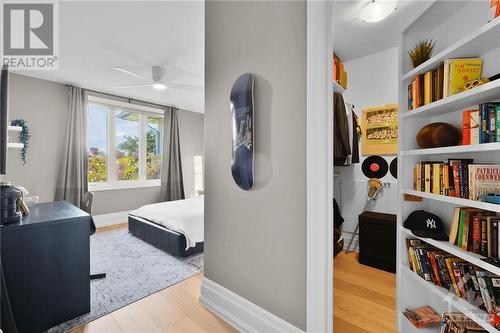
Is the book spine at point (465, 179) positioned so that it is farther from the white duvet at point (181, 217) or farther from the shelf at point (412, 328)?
the white duvet at point (181, 217)

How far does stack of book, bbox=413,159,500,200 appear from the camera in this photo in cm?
113

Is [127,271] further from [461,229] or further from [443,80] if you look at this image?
[443,80]

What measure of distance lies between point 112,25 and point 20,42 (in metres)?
1.16

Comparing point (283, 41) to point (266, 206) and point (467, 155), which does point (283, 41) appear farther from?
point (467, 155)

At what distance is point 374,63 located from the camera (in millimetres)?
2867

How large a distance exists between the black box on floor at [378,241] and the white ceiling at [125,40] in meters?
2.73

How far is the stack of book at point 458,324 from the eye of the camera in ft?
3.93

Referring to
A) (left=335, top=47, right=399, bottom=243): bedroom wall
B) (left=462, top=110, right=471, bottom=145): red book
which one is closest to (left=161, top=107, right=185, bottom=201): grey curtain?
(left=335, top=47, right=399, bottom=243): bedroom wall

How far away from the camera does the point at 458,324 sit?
4.13 ft

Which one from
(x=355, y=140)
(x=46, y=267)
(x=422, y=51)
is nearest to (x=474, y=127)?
(x=422, y=51)

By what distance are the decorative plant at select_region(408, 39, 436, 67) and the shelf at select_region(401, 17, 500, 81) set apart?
0.46 ft

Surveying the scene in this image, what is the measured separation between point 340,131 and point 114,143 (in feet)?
14.0

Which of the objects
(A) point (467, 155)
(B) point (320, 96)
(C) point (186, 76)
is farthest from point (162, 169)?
(A) point (467, 155)

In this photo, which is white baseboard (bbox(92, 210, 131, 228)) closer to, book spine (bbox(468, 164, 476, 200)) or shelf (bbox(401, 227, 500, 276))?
shelf (bbox(401, 227, 500, 276))
